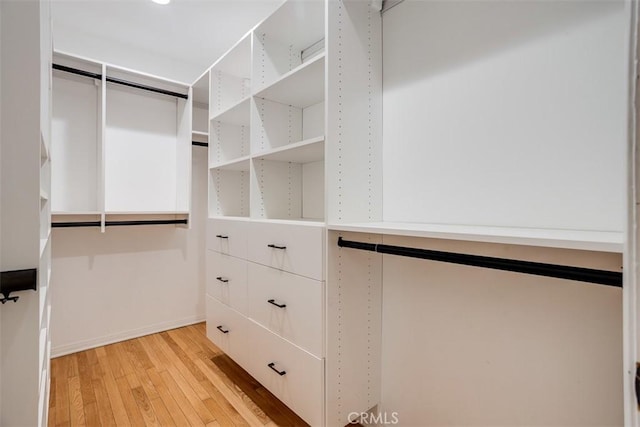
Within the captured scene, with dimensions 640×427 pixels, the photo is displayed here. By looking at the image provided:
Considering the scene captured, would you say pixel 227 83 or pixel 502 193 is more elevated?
pixel 227 83

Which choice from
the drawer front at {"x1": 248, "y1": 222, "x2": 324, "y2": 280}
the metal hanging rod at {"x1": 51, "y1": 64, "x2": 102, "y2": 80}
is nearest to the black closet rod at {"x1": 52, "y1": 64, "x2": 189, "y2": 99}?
the metal hanging rod at {"x1": 51, "y1": 64, "x2": 102, "y2": 80}

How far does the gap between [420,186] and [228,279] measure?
1.36 metres

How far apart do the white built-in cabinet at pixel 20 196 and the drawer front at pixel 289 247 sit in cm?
91

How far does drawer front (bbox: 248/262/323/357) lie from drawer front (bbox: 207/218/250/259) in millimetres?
157

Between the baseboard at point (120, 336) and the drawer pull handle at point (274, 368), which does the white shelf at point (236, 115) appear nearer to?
the drawer pull handle at point (274, 368)

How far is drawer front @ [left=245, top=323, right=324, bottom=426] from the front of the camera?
138 cm

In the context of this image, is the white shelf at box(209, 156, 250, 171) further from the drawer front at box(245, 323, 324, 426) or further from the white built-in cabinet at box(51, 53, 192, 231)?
the drawer front at box(245, 323, 324, 426)

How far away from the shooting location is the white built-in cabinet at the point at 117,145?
2.32 m

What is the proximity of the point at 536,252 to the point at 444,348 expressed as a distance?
1.86 ft

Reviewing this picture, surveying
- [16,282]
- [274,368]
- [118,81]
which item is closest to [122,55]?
[118,81]

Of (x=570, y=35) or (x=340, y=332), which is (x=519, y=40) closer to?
(x=570, y=35)

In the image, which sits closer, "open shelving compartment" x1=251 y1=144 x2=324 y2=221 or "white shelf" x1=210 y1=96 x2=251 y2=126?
"open shelving compartment" x1=251 y1=144 x2=324 y2=221

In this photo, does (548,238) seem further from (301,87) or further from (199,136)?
(199,136)

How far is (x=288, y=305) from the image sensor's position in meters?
1.53
